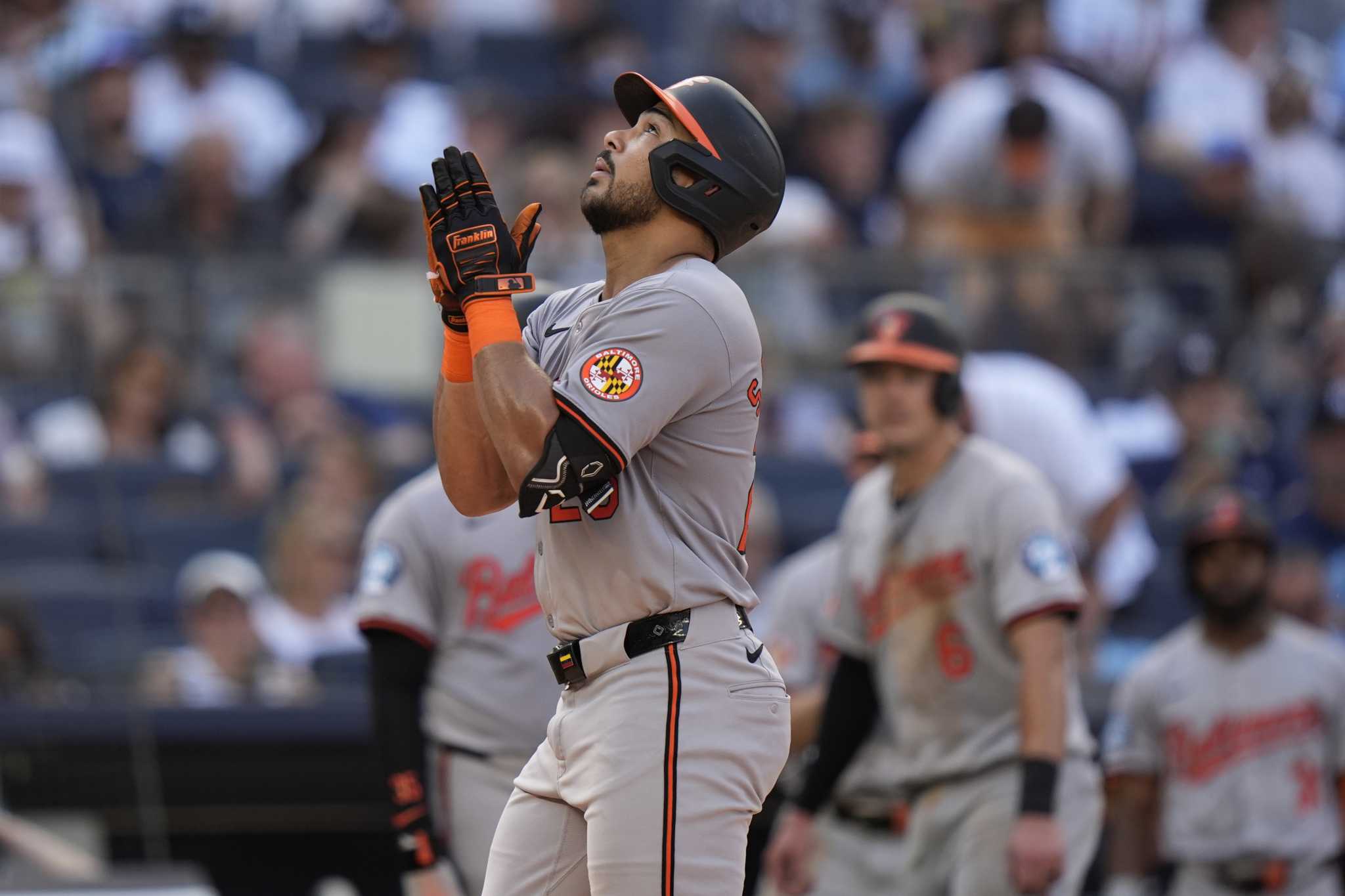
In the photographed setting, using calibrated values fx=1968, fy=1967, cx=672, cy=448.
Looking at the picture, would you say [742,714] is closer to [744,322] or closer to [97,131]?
[744,322]

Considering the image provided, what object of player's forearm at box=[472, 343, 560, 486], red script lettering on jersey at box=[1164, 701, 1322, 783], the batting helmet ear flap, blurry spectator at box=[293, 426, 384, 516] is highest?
player's forearm at box=[472, 343, 560, 486]

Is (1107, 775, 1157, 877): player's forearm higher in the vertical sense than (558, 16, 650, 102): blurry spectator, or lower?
lower

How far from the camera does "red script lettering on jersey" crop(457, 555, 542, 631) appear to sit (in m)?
4.72

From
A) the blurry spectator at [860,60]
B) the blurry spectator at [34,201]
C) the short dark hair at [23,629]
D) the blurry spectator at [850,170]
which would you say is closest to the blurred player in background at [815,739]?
the short dark hair at [23,629]

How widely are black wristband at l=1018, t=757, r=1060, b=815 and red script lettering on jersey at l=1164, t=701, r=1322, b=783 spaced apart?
2.09m

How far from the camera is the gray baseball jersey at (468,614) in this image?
15.3 feet

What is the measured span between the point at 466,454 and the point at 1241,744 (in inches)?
160

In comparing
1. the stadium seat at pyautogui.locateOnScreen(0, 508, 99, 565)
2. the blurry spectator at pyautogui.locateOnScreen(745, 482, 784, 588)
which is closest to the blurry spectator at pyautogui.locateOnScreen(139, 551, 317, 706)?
the stadium seat at pyautogui.locateOnScreen(0, 508, 99, 565)

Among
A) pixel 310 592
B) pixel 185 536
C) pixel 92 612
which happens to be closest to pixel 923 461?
pixel 310 592

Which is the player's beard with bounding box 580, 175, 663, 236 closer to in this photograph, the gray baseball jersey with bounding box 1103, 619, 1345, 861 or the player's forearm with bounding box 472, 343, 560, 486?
the player's forearm with bounding box 472, 343, 560, 486

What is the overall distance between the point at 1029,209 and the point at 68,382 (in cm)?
444

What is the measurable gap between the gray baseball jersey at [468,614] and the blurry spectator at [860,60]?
681 centimetres

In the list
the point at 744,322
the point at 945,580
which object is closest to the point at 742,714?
the point at 744,322

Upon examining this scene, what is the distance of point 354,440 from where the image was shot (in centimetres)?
827
